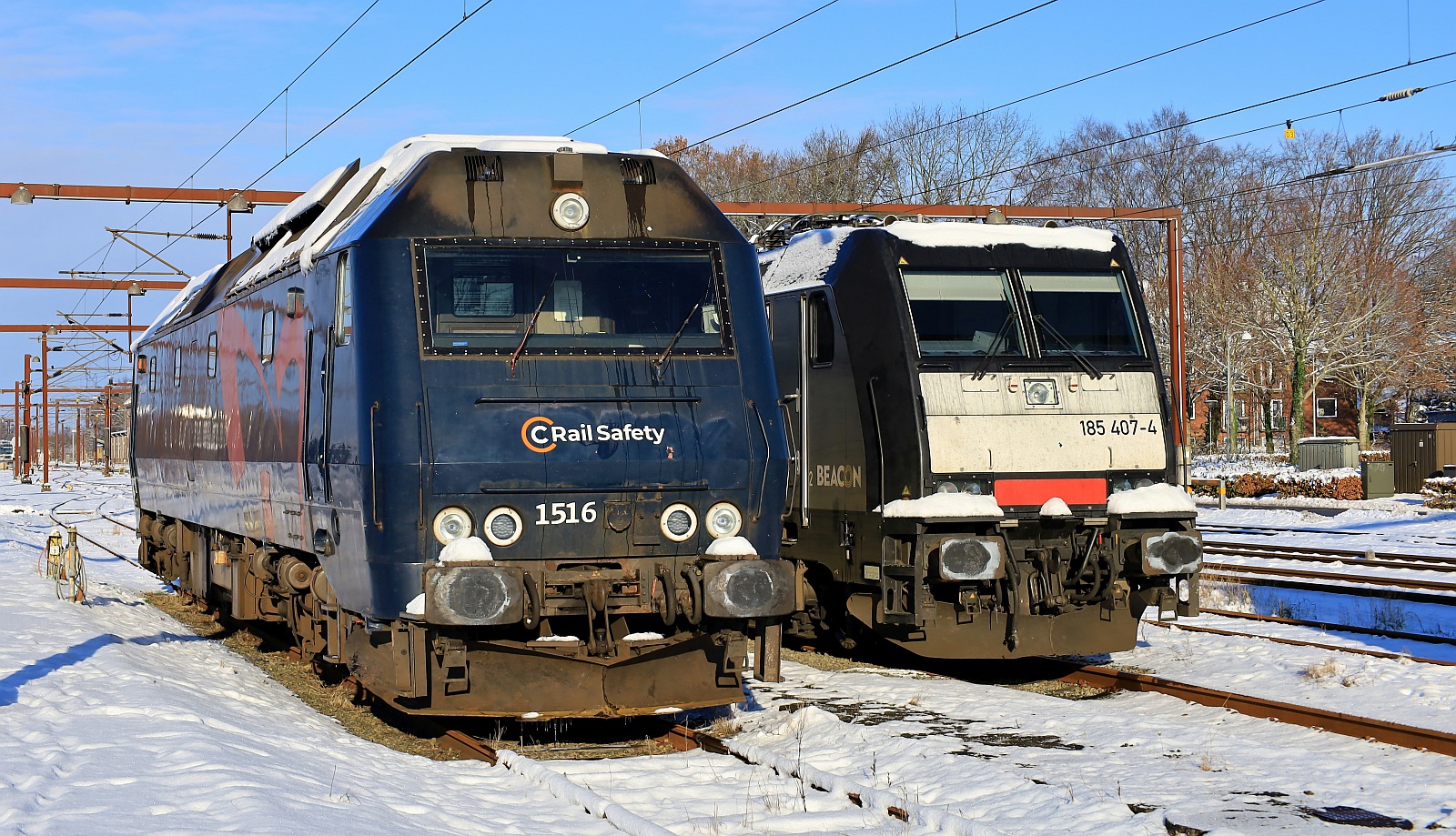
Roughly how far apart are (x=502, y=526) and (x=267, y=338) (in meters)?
3.61

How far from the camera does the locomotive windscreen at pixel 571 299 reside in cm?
828

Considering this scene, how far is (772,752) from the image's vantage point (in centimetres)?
802

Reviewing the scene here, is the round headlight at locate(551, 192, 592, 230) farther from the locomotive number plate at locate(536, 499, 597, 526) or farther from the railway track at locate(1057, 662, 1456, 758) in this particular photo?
the railway track at locate(1057, 662, 1456, 758)

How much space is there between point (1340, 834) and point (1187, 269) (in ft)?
177

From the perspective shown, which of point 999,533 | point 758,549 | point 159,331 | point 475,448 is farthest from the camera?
point 159,331

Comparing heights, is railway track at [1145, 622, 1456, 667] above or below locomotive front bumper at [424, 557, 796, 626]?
below

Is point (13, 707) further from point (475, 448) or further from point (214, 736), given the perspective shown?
point (475, 448)

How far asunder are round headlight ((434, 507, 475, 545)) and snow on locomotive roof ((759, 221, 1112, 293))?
460 centimetres

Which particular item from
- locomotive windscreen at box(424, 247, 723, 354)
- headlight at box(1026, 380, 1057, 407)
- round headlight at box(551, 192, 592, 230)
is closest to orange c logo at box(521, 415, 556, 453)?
locomotive windscreen at box(424, 247, 723, 354)

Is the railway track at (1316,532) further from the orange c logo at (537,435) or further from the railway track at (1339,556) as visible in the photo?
the orange c logo at (537,435)

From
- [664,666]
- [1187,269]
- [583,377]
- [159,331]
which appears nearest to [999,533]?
[664,666]

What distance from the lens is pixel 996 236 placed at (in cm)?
1154

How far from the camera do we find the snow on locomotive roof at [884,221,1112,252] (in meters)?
11.3

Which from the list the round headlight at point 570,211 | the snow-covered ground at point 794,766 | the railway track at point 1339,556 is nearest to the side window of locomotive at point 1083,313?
the snow-covered ground at point 794,766
